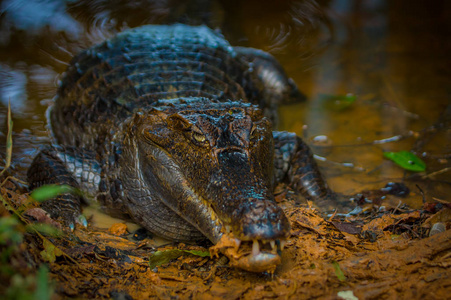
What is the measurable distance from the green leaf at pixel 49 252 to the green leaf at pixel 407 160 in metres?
3.02

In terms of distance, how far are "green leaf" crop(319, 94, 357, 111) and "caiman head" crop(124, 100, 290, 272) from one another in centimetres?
235

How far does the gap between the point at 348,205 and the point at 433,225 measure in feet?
2.74

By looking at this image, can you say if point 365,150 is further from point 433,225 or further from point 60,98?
point 60,98

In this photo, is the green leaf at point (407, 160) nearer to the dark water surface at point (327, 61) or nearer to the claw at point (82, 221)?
the dark water surface at point (327, 61)

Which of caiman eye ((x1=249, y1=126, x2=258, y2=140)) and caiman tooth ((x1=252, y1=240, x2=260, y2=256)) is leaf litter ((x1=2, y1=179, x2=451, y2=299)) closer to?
caiman tooth ((x1=252, y1=240, x2=260, y2=256))

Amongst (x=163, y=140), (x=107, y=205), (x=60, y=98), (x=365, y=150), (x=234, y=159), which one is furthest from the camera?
(x=60, y=98)

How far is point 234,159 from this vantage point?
2.23 m

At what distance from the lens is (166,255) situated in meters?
2.34

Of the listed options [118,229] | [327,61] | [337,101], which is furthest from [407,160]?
[327,61]

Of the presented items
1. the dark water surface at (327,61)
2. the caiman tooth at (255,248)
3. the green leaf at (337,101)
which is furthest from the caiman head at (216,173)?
the green leaf at (337,101)

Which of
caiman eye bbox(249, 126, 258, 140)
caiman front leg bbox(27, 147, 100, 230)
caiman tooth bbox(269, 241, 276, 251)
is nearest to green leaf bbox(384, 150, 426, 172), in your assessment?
caiman eye bbox(249, 126, 258, 140)

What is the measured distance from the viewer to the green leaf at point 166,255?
2.26 metres

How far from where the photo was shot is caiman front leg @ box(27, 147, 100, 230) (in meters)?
2.97

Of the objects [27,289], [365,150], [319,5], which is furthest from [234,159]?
[319,5]
